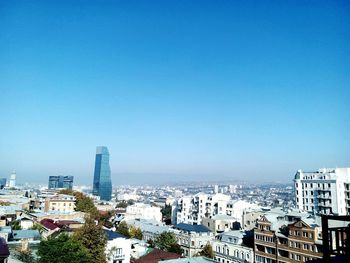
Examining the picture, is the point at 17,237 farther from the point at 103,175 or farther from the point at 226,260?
the point at 103,175

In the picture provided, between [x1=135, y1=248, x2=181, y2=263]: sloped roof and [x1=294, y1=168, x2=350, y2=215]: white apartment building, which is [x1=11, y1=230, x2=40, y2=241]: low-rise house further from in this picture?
[x1=294, y1=168, x2=350, y2=215]: white apartment building

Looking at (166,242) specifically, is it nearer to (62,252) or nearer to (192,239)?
(192,239)

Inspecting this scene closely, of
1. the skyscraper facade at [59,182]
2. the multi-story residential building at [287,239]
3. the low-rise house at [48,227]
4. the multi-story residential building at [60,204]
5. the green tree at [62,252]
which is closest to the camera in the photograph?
the green tree at [62,252]

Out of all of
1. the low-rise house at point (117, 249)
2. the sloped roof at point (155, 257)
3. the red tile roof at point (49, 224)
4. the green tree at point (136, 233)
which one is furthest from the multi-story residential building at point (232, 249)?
the red tile roof at point (49, 224)

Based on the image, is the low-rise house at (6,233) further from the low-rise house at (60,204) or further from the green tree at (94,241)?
the low-rise house at (60,204)

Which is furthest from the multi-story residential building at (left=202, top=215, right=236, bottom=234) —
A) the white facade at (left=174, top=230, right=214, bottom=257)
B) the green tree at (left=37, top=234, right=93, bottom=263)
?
the green tree at (left=37, top=234, right=93, bottom=263)

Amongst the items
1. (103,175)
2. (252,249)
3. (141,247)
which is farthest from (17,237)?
(103,175)
